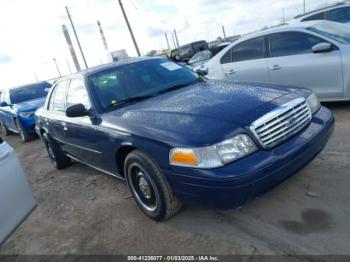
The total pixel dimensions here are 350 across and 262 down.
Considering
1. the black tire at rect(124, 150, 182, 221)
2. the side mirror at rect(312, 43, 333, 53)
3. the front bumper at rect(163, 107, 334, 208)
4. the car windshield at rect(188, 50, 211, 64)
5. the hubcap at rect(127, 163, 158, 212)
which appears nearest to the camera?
the front bumper at rect(163, 107, 334, 208)

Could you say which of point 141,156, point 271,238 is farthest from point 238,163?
point 141,156

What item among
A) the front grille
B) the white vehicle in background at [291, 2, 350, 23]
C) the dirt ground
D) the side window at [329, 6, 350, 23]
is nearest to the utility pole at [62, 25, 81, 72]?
the white vehicle in background at [291, 2, 350, 23]

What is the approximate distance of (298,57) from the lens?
5344 millimetres

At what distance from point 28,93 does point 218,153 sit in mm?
9334

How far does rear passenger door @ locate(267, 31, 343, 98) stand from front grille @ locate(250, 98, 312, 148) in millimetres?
2434

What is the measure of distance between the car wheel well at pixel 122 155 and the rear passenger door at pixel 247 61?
3.54 metres

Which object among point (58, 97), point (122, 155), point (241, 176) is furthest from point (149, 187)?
point (58, 97)

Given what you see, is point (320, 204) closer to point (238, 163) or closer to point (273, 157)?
point (273, 157)

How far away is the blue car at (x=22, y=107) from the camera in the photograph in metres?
8.82

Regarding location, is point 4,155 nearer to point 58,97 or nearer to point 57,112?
point 57,112

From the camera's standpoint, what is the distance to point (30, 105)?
9.02 meters

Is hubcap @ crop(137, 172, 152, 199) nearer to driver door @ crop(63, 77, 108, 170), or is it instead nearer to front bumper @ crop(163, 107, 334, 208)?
front bumper @ crop(163, 107, 334, 208)

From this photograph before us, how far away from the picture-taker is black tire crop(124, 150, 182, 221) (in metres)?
2.84

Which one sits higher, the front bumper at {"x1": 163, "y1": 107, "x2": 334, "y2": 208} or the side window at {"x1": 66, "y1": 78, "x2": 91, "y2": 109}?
the side window at {"x1": 66, "y1": 78, "x2": 91, "y2": 109}
